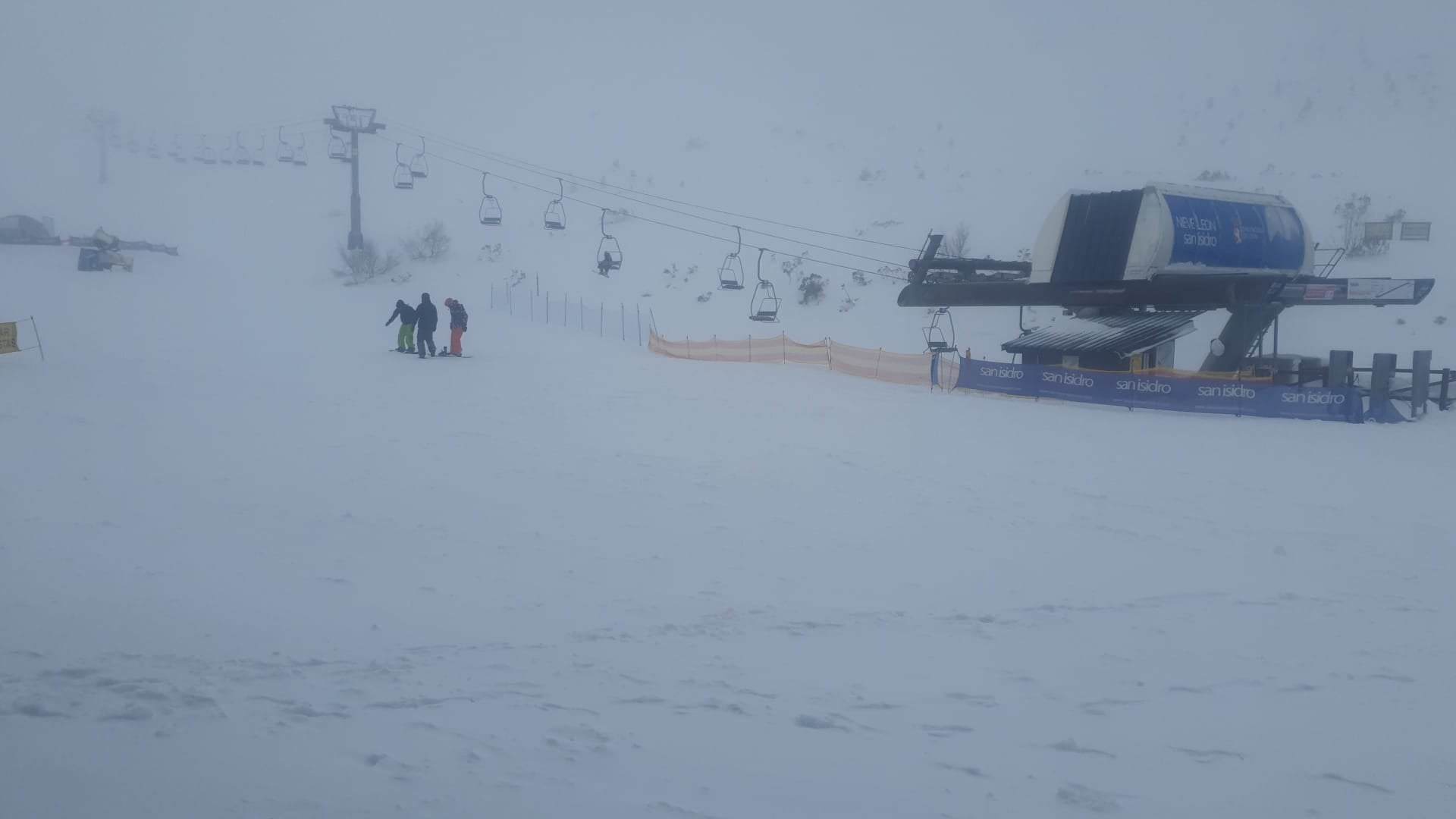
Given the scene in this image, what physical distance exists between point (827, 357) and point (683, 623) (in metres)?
21.9

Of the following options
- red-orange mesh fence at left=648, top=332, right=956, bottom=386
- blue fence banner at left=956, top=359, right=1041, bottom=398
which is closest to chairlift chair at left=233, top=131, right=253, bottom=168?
red-orange mesh fence at left=648, top=332, right=956, bottom=386

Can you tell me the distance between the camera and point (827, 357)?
2834cm

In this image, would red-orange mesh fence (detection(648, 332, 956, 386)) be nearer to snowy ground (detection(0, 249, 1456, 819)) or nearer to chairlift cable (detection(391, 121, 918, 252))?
snowy ground (detection(0, 249, 1456, 819))

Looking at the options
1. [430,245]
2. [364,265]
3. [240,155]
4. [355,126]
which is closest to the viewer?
[355,126]

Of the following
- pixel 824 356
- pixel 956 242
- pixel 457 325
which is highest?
pixel 956 242

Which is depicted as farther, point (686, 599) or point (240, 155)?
point (240, 155)

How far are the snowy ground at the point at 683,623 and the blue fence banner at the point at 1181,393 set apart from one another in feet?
19.7

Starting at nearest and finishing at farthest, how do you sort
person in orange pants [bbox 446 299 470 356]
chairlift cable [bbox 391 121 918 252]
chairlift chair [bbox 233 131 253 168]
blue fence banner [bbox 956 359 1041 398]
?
person in orange pants [bbox 446 299 470 356]
blue fence banner [bbox 956 359 1041 398]
chairlift chair [bbox 233 131 253 168]
chairlift cable [bbox 391 121 918 252]

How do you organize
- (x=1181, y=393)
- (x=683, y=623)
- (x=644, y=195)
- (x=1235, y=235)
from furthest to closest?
(x=644, y=195) → (x=1235, y=235) → (x=1181, y=393) → (x=683, y=623)

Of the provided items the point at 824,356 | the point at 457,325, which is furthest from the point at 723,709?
the point at 824,356

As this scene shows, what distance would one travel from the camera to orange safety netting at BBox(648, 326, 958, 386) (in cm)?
2591

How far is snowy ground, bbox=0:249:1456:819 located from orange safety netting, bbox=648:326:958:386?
11.2 metres

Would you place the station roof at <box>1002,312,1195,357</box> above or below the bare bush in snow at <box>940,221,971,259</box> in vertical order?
below

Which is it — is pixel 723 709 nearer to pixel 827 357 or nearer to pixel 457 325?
pixel 457 325
